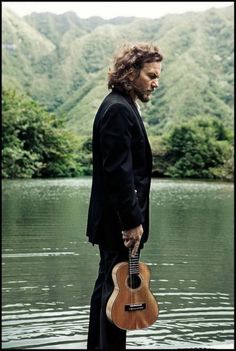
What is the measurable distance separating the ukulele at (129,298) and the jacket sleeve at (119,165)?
6.2 inches

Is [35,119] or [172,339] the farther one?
[35,119]

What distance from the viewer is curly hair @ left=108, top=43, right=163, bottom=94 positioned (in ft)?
8.57

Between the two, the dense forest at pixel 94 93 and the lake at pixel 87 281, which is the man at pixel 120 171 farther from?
the lake at pixel 87 281

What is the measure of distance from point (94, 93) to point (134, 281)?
86.8 m

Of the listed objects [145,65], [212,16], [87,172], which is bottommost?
[87,172]

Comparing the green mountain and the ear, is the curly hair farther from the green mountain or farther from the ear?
the green mountain

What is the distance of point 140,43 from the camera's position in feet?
8.68

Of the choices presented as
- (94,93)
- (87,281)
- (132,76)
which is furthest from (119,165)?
(94,93)

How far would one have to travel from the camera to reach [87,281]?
772 cm

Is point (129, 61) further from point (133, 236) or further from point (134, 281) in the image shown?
point (134, 281)

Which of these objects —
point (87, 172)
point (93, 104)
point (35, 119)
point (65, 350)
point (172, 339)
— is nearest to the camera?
point (65, 350)

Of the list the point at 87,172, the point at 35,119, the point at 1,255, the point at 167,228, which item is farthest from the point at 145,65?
the point at 87,172

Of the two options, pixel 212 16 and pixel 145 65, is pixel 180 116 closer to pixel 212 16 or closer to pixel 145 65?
pixel 212 16

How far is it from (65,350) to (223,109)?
7590 cm
